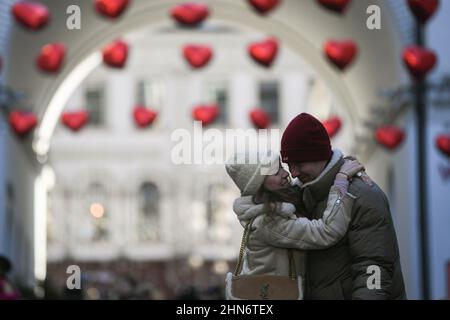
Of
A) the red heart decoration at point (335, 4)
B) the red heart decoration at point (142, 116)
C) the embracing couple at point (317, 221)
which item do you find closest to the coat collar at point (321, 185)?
the embracing couple at point (317, 221)

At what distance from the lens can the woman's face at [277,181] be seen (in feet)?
16.4

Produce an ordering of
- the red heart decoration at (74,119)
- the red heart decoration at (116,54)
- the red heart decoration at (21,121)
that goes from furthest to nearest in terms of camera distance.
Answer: the red heart decoration at (74,119) → the red heart decoration at (116,54) → the red heart decoration at (21,121)

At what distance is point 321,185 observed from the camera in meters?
5.08

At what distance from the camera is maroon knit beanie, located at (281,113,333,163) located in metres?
5.02

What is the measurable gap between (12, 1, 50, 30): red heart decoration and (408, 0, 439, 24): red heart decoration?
5.35 m

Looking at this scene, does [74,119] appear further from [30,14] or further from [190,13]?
[30,14]

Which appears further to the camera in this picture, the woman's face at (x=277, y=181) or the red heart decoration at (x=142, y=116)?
the red heart decoration at (x=142, y=116)

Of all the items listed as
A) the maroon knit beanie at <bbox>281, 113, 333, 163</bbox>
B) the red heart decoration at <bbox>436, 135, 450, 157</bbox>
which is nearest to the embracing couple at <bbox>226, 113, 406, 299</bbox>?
the maroon knit beanie at <bbox>281, 113, 333, 163</bbox>

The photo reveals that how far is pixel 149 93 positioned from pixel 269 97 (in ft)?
15.4

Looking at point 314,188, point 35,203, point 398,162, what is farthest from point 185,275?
point 314,188

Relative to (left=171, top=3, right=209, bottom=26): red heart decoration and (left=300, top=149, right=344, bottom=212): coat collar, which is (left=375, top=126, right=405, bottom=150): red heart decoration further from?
(left=300, top=149, right=344, bottom=212): coat collar

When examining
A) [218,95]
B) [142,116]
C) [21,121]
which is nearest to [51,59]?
[21,121]

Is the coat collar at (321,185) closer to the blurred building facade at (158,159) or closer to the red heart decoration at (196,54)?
the red heart decoration at (196,54)

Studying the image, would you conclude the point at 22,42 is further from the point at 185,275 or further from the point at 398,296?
the point at 185,275
